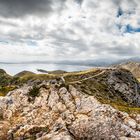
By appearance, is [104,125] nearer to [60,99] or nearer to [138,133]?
[138,133]

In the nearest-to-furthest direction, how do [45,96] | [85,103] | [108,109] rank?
[108,109], [85,103], [45,96]

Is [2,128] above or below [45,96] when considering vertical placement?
below

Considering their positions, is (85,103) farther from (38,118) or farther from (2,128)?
(2,128)

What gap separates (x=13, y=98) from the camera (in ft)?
448

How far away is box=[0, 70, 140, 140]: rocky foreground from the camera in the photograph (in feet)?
340

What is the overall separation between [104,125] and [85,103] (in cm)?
2055

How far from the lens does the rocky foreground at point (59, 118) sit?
4085 inches

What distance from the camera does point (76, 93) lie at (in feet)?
449

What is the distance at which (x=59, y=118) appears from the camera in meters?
114

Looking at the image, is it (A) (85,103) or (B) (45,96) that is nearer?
(A) (85,103)

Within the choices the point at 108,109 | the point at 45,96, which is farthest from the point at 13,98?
the point at 108,109

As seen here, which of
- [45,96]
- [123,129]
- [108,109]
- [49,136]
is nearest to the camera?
[49,136]

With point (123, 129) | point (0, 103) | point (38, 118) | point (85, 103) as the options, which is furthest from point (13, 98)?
point (123, 129)

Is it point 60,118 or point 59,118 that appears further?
point 59,118
